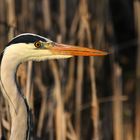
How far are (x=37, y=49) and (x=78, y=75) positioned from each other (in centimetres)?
114

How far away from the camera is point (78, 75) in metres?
3.71

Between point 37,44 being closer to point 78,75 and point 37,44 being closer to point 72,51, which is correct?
point 72,51

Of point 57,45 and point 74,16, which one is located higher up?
point 74,16

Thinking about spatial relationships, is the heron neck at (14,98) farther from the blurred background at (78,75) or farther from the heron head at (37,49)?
the blurred background at (78,75)

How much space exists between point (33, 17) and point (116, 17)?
1.29m

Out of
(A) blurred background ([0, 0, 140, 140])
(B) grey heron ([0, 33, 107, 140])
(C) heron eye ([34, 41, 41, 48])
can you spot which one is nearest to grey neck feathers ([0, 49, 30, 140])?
(B) grey heron ([0, 33, 107, 140])

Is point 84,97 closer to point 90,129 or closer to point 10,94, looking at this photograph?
point 90,129

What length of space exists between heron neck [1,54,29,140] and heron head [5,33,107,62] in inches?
1.5

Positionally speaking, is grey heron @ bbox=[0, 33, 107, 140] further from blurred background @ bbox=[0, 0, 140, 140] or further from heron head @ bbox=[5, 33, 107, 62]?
blurred background @ bbox=[0, 0, 140, 140]

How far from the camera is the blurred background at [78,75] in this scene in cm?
330

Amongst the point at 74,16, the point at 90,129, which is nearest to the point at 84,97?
the point at 90,129

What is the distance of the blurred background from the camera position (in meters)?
3.30

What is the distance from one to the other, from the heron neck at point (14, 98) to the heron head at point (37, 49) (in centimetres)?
4

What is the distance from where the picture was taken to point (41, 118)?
3.61 meters
